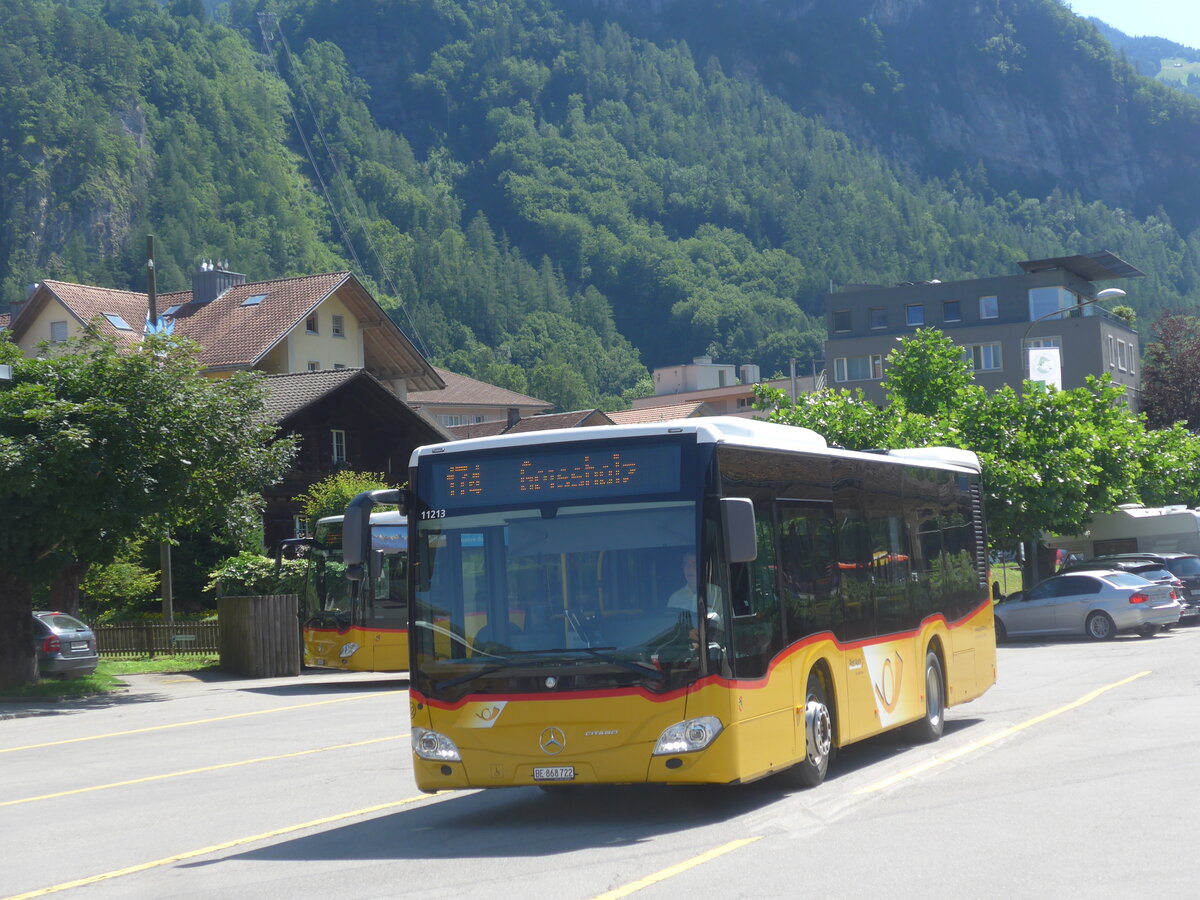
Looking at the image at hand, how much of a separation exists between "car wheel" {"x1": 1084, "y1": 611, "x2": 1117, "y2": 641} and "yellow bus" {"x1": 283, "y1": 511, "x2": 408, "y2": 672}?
46.0ft

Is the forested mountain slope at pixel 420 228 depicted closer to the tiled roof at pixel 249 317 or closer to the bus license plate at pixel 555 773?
the tiled roof at pixel 249 317

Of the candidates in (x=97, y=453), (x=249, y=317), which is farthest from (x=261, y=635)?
(x=249, y=317)

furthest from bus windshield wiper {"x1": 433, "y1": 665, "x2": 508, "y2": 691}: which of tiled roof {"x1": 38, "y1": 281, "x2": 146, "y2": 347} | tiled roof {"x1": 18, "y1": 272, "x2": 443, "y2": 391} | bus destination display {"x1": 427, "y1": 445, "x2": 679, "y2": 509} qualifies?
tiled roof {"x1": 38, "y1": 281, "x2": 146, "y2": 347}

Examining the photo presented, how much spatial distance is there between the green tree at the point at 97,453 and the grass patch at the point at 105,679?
0.59 metres

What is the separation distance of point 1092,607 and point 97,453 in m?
19.5

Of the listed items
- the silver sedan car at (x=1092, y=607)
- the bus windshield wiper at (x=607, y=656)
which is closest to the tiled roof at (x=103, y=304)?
the silver sedan car at (x=1092, y=607)

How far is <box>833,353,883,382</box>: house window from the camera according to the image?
9312cm

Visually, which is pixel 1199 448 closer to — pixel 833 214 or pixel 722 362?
pixel 722 362

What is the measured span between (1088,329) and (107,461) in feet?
217

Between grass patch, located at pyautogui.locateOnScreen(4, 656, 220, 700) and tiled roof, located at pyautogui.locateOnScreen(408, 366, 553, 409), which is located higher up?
tiled roof, located at pyautogui.locateOnScreen(408, 366, 553, 409)

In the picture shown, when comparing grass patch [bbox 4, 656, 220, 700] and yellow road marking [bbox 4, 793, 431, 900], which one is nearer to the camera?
yellow road marking [bbox 4, 793, 431, 900]

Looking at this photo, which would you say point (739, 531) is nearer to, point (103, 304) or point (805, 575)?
point (805, 575)

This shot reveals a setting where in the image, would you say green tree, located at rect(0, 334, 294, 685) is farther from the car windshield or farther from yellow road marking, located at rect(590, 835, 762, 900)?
yellow road marking, located at rect(590, 835, 762, 900)

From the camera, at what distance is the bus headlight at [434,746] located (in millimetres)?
10047
